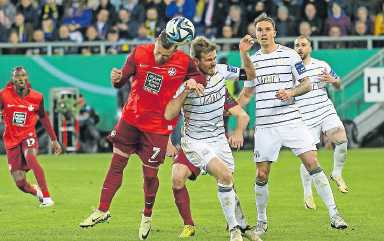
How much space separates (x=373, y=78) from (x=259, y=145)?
53.6 feet

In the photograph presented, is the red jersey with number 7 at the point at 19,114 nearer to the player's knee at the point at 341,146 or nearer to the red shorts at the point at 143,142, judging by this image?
the player's knee at the point at 341,146

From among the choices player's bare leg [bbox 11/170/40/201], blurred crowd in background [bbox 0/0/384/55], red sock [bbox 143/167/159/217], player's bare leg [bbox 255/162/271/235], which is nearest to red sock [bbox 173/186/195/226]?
red sock [bbox 143/167/159/217]

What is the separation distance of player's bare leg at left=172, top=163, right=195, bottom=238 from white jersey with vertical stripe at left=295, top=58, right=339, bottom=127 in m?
4.51

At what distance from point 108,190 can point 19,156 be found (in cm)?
545

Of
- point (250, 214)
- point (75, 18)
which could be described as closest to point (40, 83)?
point (75, 18)

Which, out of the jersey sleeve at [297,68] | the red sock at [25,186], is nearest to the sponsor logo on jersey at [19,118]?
the red sock at [25,186]

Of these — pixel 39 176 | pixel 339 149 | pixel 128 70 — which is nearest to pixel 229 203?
pixel 128 70

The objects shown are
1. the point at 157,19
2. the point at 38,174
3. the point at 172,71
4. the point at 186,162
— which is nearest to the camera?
the point at 172,71

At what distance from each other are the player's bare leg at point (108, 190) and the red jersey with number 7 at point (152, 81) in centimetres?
43

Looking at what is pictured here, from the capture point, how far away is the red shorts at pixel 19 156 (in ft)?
62.7

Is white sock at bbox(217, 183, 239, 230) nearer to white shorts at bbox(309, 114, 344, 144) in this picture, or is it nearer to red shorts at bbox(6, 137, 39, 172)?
white shorts at bbox(309, 114, 344, 144)

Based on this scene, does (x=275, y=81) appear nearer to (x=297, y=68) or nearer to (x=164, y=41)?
(x=297, y=68)

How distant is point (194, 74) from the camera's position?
44.9ft

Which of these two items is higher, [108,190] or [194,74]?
[194,74]
